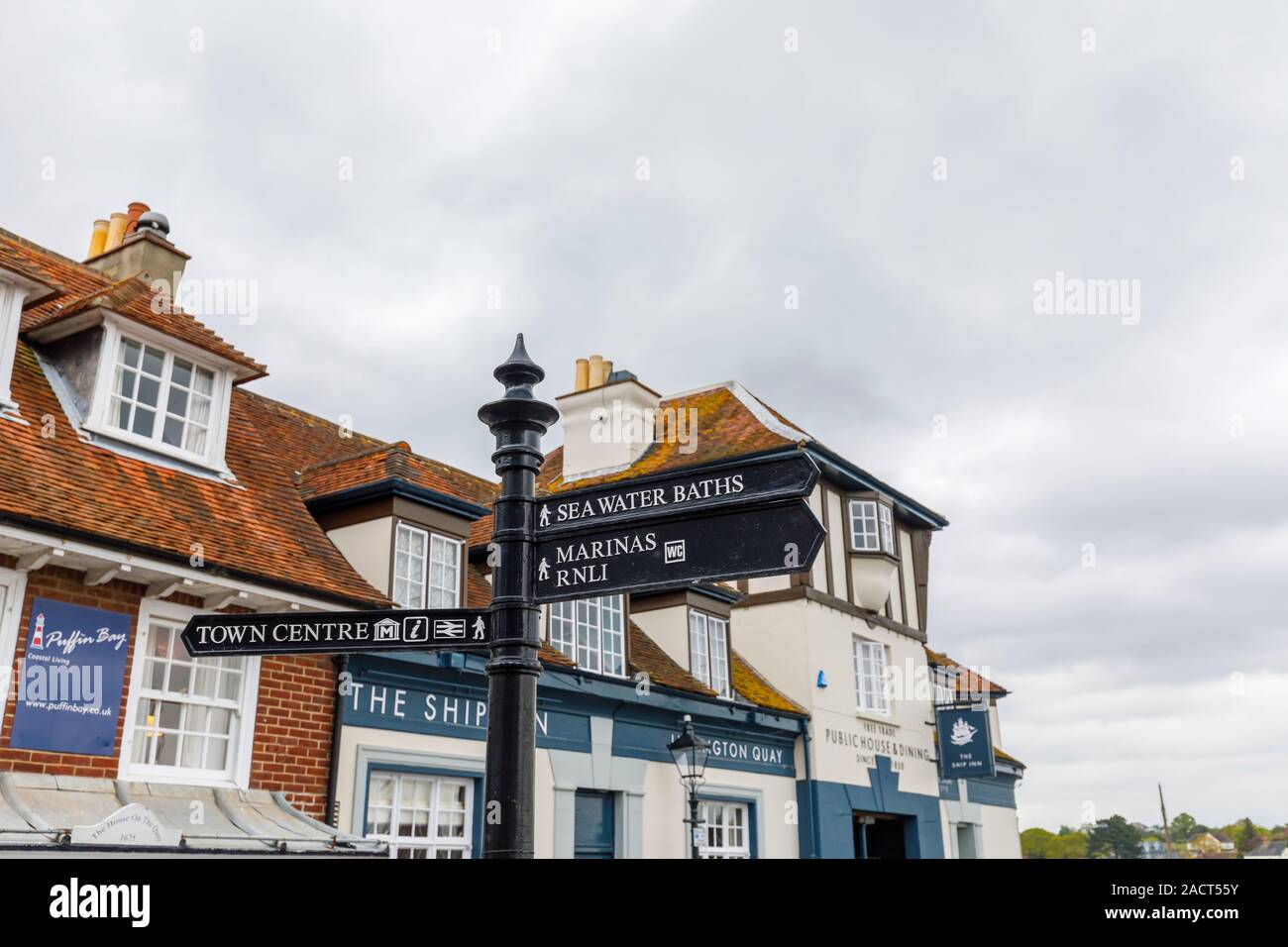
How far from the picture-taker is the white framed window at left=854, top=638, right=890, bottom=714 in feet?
68.9

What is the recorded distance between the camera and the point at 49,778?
8328mm

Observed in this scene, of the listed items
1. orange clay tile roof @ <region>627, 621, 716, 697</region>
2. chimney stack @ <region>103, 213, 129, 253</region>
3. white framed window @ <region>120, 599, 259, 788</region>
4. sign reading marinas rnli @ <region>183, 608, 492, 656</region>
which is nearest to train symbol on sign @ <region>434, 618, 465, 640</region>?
sign reading marinas rnli @ <region>183, 608, 492, 656</region>

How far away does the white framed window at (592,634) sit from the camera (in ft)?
47.9

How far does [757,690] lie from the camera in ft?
61.9

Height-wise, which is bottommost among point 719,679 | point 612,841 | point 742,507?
point 612,841

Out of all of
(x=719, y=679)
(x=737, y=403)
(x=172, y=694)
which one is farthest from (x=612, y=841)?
(x=737, y=403)

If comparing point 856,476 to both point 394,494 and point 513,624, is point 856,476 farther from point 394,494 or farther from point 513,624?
point 513,624

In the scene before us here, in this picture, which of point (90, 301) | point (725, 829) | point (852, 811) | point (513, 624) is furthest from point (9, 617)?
point (852, 811)

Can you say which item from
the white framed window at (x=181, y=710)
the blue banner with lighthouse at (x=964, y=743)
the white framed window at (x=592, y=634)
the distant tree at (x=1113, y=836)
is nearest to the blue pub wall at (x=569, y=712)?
the white framed window at (x=592, y=634)

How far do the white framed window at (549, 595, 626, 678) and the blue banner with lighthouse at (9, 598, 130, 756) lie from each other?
620 centimetres

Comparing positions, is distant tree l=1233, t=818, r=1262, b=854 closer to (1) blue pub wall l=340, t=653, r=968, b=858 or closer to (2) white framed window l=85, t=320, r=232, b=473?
(1) blue pub wall l=340, t=653, r=968, b=858
